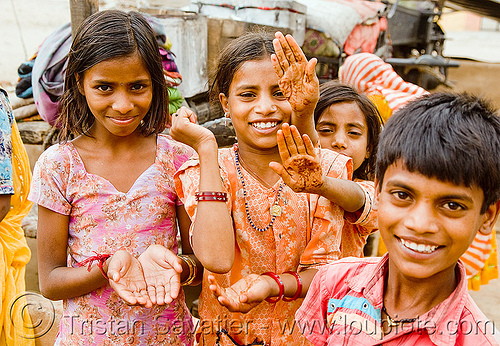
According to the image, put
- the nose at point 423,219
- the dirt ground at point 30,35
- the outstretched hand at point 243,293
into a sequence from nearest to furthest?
the nose at point 423,219 < the outstretched hand at point 243,293 < the dirt ground at point 30,35

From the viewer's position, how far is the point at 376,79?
342cm

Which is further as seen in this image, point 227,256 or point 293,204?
point 293,204

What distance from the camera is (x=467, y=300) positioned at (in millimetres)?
1233

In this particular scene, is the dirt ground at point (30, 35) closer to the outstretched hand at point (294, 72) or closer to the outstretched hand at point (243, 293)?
the outstretched hand at point (294, 72)

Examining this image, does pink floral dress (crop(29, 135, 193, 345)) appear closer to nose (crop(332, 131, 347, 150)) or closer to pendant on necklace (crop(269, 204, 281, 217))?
pendant on necklace (crop(269, 204, 281, 217))

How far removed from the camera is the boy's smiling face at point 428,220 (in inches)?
45.9

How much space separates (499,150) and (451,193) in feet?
0.60

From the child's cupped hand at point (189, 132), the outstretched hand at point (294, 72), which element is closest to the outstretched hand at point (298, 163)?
the outstretched hand at point (294, 72)

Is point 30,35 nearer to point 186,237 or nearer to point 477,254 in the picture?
point 186,237

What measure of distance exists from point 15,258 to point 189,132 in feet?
4.05

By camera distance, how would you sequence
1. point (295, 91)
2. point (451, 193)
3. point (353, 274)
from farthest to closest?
1. point (295, 91)
2. point (353, 274)
3. point (451, 193)

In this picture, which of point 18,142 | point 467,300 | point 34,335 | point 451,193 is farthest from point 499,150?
point 34,335

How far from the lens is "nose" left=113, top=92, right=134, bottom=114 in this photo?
1.62 m

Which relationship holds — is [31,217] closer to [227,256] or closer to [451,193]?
[227,256]
